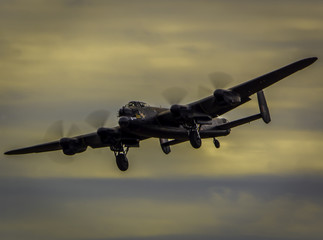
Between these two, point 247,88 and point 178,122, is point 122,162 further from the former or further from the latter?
point 247,88

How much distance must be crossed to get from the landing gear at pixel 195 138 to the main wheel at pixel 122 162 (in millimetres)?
7435

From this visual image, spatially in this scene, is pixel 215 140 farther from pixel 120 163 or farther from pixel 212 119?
pixel 120 163

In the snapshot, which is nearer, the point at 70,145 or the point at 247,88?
the point at 247,88

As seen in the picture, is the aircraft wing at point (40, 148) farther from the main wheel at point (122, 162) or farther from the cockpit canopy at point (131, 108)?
the cockpit canopy at point (131, 108)

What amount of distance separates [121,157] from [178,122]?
741 cm

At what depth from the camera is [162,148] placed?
9344 centimetres

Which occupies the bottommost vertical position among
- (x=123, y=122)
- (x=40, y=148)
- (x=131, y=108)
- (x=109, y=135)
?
(x=123, y=122)

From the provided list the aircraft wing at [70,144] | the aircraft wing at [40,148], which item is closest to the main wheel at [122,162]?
the aircraft wing at [70,144]

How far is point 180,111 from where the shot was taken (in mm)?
86312

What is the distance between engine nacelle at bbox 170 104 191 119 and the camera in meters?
86.2

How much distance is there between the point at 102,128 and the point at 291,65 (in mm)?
16773

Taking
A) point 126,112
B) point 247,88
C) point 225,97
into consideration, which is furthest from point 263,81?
point 126,112

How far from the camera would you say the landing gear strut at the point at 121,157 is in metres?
92.6

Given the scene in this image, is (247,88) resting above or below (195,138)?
above
